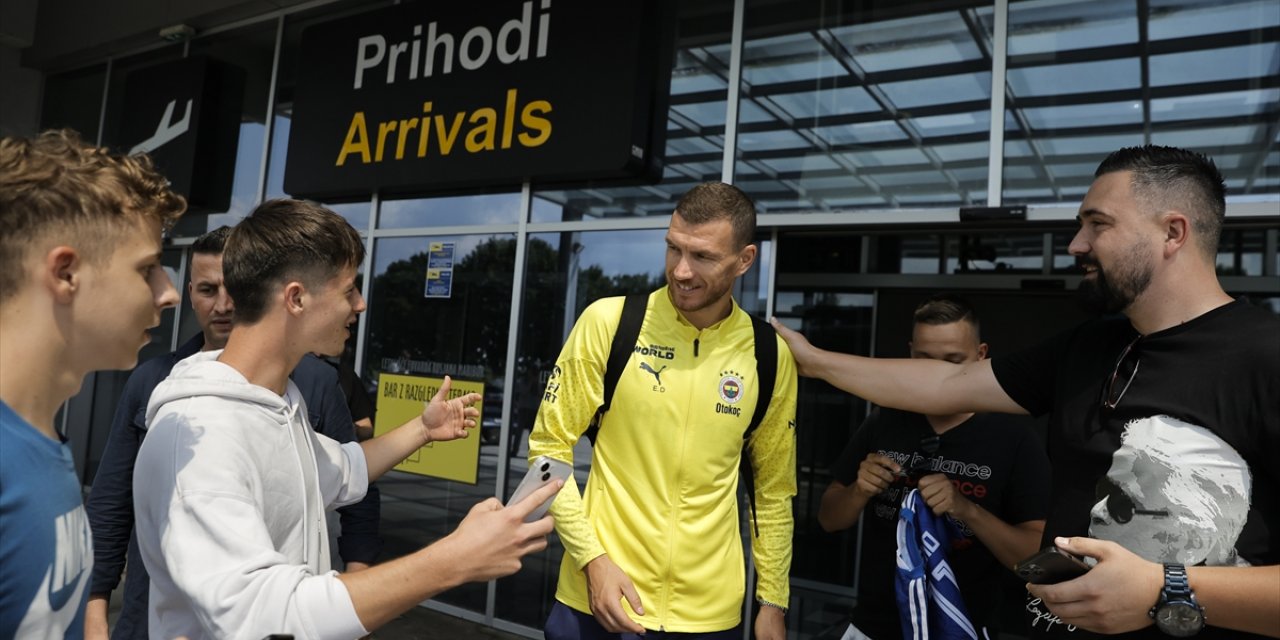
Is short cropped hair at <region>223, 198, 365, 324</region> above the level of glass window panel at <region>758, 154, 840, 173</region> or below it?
below

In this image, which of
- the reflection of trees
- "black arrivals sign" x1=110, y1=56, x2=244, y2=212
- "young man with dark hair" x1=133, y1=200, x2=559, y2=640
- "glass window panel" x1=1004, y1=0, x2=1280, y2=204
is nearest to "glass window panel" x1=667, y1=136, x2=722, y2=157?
the reflection of trees

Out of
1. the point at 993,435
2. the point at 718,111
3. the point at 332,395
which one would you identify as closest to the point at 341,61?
the point at 718,111

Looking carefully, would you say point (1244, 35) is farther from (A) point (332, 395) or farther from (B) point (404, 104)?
(B) point (404, 104)

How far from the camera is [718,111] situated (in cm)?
416

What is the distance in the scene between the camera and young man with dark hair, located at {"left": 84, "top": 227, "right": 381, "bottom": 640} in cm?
196

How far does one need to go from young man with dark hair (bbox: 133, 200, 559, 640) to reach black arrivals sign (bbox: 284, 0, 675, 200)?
109 inches

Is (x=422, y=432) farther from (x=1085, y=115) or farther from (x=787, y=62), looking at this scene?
(x=1085, y=115)

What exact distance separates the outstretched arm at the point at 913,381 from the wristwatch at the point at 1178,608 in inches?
27.7

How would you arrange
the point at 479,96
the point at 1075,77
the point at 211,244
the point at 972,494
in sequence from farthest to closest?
1. the point at 479,96
2. the point at 1075,77
3. the point at 972,494
4. the point at 211,244

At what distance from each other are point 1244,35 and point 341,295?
353 centimetres

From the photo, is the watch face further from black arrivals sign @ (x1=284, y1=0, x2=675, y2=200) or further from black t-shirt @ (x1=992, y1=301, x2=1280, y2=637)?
black arrivals sign @ (x1=284, y1=0, x2=675, y2=200)

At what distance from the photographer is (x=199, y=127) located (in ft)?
20.6

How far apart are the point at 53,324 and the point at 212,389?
0.30 meters

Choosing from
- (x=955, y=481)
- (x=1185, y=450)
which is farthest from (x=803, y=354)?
(x=1185, y=450)
